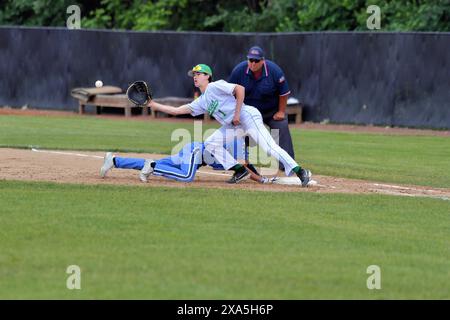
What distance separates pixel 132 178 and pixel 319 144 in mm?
7620

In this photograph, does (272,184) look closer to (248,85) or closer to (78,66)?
(248,85)

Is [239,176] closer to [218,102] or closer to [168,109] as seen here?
[218,102]

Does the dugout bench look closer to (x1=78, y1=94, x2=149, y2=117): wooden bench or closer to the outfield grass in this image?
(x1=78, y1=94, x2=149, y2=117): wooden bench

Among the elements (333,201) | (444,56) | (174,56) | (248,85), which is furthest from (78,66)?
(333,201)

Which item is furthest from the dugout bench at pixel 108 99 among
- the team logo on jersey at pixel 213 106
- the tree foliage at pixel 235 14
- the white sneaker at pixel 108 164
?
the team logo on jersey at pixel 213 106

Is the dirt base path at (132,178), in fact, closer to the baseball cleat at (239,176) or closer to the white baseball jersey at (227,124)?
the baseball cleat at (239,176)

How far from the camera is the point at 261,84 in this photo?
14.3 m

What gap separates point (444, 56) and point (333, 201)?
12.8m

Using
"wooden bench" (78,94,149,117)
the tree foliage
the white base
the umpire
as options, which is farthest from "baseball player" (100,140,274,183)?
the tree foliage

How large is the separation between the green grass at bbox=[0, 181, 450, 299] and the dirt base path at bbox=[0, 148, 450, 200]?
61 cm

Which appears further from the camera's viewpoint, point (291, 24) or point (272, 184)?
point (291, 24)

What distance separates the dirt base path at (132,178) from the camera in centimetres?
1315

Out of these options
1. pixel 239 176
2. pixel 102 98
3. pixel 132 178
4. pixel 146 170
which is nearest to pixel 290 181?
pixel 239 176

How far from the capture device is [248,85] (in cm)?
1430
